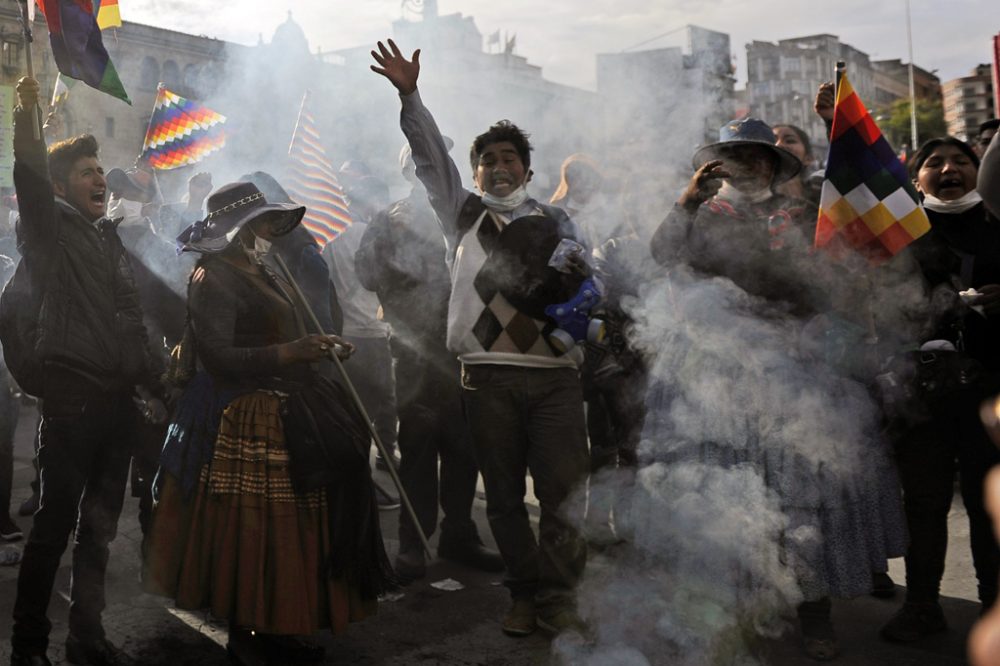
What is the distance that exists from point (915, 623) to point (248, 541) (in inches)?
103

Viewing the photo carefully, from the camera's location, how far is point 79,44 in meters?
4.12

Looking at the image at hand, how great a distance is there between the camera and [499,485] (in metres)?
4.00

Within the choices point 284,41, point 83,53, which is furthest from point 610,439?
point 284,41

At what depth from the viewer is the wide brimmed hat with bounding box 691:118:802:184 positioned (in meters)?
3.94

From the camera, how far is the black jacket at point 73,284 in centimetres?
343

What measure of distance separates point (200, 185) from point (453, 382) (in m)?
3.30

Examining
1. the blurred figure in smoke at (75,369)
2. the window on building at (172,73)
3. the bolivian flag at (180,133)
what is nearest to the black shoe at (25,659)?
the blurred figure in smoke at (75,369)

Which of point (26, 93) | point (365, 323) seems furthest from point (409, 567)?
point (26, 93)

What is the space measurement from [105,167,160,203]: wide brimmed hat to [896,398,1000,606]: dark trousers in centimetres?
498

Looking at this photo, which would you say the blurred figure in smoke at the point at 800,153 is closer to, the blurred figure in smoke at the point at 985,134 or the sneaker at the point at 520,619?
the blurred figure in smoke at the point at 985,134

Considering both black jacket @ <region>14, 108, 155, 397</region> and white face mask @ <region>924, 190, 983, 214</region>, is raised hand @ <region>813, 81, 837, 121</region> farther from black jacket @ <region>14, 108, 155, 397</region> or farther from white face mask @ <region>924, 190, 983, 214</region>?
black jacket @ <region>14, 108, 155, 397</region>

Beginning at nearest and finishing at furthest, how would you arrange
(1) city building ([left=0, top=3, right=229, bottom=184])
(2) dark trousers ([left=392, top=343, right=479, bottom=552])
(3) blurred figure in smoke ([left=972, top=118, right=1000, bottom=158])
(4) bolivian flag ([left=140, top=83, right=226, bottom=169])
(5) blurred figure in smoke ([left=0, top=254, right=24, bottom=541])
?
1. (2) dark trousers ([left=392, top=343, right=479, bottom=552])
2. (3) blurred figure in smoke ([left=972, top=118, right=1000, bottom=158])
3. (5) blurred figure in smoke ([left=0, top=254, right=24, bottom=541])
4. (4) bolivian flag ([left=140, top=83, right=226, bottom=169])
5. (1) city building ([left=0, top=3, right=229, bottom=184])

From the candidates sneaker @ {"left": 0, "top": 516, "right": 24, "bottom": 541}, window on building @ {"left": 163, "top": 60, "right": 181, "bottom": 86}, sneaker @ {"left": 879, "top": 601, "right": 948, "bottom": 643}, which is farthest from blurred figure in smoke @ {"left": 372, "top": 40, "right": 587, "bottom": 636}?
window on building @ {"left": 163, "top": 60, "right": 181, "bottom": 86}

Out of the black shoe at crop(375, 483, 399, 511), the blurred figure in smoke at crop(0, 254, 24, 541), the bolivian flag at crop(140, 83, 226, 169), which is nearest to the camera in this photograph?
the blurred figure in smoke at crop(0, 254, 24, 541)
